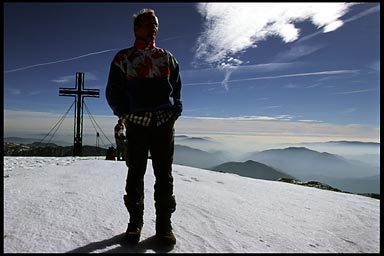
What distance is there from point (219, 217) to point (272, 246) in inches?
36.4

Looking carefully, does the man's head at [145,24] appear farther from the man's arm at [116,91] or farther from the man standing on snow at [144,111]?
the man's arm at [116,91]

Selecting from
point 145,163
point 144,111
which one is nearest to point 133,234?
point 145,163

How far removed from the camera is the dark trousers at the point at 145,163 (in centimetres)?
258

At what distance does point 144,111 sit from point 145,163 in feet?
1.88

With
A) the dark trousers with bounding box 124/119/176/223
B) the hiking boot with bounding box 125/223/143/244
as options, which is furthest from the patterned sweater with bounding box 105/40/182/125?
the hiking boot with bounding box 125/223/143/244

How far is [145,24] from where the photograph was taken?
2.63 metres

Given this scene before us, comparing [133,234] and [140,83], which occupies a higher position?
[140,83]

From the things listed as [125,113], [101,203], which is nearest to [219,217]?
[101,203]

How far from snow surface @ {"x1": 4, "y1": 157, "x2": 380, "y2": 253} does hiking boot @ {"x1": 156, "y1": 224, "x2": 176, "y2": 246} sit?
0.26 ft

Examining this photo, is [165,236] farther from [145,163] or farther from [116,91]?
[116,91]

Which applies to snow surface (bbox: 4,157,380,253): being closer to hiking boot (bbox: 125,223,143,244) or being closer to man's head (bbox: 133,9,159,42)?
hiking boot (bbox: 125,223,143,244)

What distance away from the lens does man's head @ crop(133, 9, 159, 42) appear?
8.62 ft

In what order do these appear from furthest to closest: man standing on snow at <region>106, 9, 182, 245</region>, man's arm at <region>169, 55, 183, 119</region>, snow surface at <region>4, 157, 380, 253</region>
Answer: man's arm at <region>169, 55, 183, 119</region>, man standing on snow at <region>106, 9, 182, 245</region>, snow surface at <region>4, 157, 380, 253</region>

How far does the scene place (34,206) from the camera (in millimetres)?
3250
